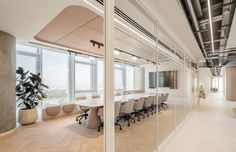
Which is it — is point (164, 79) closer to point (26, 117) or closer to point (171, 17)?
point (171, 17)

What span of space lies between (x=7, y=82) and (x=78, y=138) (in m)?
2.46

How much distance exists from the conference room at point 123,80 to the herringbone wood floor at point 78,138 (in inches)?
0.8

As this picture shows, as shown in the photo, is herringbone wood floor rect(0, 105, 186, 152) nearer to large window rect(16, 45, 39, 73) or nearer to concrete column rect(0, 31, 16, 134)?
concrete column rect(0, 31, 16, 134)

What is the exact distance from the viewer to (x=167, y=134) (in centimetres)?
363

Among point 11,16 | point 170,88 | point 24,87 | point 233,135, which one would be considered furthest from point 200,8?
point 24,87

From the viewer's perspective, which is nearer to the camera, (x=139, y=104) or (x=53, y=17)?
(x=53, y=17)

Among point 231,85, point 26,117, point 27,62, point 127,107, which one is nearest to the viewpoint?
point 127,107

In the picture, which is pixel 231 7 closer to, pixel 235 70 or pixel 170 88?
pixel 170 88

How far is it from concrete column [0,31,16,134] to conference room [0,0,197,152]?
0.66m

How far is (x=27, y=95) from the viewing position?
16.3 ft

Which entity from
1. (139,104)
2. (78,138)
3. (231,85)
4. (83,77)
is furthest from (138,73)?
(231,85)

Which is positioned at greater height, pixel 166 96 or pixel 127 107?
pixel 166 96

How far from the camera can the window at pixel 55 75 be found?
639cm

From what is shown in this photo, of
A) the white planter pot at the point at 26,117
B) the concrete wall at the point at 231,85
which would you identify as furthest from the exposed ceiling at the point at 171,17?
the concrete wall at the point at 231,85
